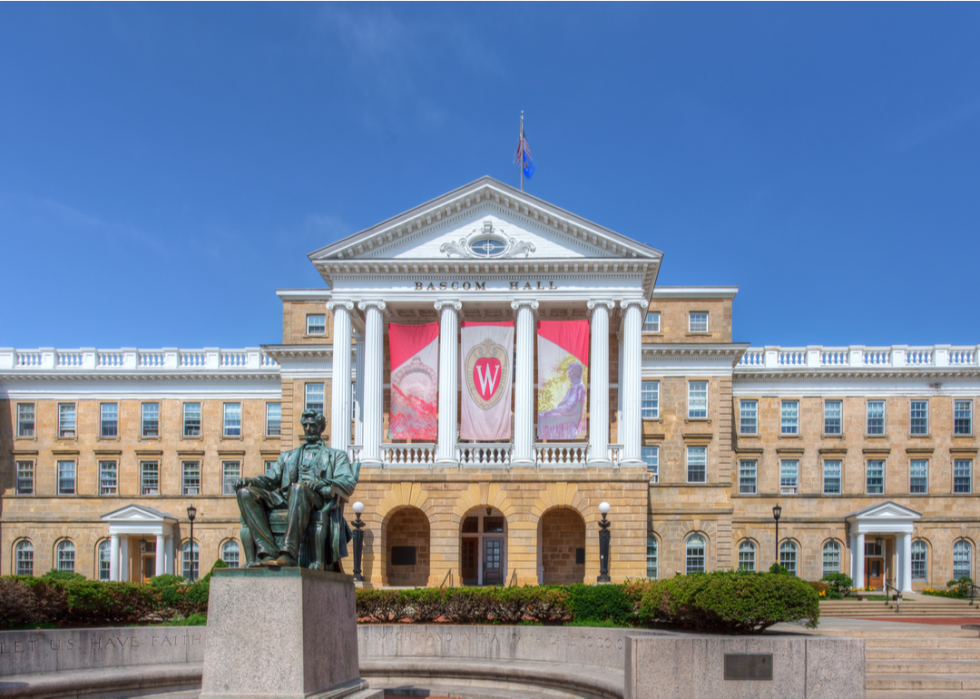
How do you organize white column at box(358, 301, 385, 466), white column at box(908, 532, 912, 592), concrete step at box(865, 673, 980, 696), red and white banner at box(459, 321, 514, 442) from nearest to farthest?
concrete step at box(865, 673, 980, 696), red and white banner at box(459, 321, 514, 442), white column at box(358, 301, 385, 466), white column at box(908, 532, 912, 592)

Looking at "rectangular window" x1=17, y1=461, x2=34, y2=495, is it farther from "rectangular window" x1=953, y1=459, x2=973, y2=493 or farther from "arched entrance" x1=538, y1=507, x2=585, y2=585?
"rectangular window" x1=953, y1=459, x2=973, y2=493

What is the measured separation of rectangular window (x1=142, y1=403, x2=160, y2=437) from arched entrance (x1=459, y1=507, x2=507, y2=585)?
21483 mm

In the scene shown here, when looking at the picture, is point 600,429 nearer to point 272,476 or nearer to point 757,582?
point 757,582

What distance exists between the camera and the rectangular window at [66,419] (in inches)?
2067

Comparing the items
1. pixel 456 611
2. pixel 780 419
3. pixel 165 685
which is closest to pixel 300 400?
pixel 780 419

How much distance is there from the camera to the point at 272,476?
1151 cm

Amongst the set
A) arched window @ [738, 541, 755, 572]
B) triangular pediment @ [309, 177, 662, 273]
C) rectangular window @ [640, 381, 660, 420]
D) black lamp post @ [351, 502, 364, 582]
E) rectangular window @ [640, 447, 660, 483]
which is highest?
triangular pediment @ [309, 177, 662, 273]

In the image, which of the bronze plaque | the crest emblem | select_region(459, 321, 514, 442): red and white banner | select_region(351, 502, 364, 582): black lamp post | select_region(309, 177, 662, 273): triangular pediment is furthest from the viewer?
select_region(309, 177, 662, 273): triangular pediment

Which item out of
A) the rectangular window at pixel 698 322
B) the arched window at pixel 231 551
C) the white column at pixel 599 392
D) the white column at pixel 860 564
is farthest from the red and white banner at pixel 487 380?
the white column at pixel 860 564

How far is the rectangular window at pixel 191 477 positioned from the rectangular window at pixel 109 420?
4621 millimetres

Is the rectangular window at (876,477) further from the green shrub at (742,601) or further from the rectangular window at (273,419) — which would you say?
the green shrub at (742,601)

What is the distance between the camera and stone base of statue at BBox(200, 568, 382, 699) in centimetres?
985

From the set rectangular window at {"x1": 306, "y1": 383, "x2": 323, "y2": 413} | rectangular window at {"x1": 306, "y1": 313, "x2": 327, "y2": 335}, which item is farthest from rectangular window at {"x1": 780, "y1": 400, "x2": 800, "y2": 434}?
rectangular window at {"x1": 306, "y1": 313, "x2": 327, "y2": 335}

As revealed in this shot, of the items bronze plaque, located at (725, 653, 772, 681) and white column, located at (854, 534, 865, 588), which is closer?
bronze plaque, located at (725, 653, 772, 681)
